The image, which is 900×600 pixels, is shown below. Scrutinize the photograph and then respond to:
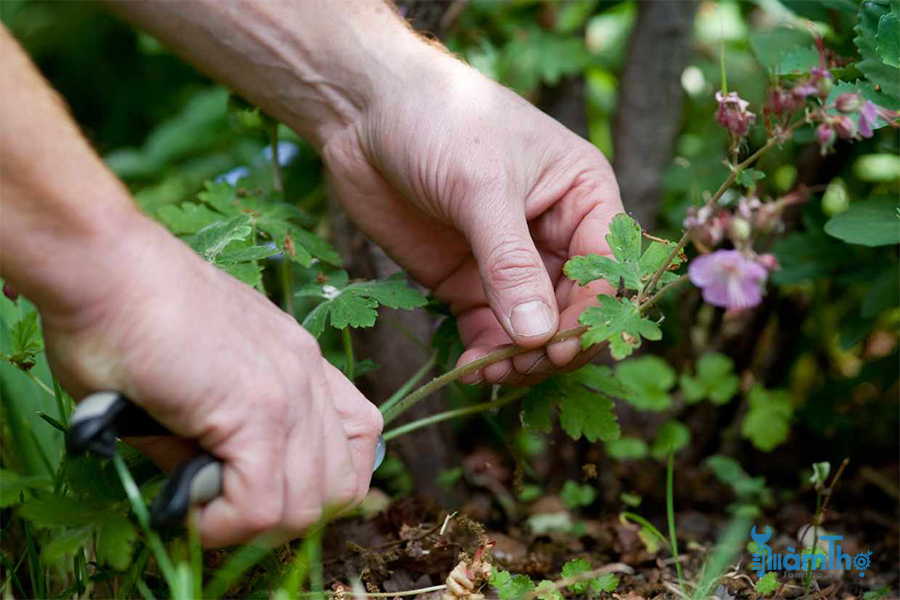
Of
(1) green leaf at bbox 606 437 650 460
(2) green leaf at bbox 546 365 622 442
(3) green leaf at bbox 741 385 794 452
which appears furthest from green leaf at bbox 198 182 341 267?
(3) green leaf at bbox 741 385 794 452

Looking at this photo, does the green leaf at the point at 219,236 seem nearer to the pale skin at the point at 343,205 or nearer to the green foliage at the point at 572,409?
the pale skin at the point at 343,205

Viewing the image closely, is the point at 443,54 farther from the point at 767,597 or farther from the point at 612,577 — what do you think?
the point at 767,597

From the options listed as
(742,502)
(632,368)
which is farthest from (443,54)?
(742,502)

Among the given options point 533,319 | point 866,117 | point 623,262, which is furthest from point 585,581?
point 866,117

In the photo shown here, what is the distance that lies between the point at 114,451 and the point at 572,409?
901 mm

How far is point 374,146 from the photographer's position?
1.94m

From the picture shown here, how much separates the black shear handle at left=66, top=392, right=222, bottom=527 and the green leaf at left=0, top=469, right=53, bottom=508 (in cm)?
49

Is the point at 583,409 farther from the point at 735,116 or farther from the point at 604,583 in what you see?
the point at 735,116

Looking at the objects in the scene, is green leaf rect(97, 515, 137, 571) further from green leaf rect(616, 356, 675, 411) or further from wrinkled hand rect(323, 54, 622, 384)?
green leaf rect(616, 356, 675, 411)

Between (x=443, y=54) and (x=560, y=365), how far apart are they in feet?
2.49

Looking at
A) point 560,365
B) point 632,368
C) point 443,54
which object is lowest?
point 632,368

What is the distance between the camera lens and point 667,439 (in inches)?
96.6

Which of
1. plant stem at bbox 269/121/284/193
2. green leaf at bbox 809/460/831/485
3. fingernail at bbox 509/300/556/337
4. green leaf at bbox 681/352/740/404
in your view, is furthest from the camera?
green leaf at bbox 681/352/740/404

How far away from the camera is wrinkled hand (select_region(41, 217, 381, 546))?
3.68 ft
